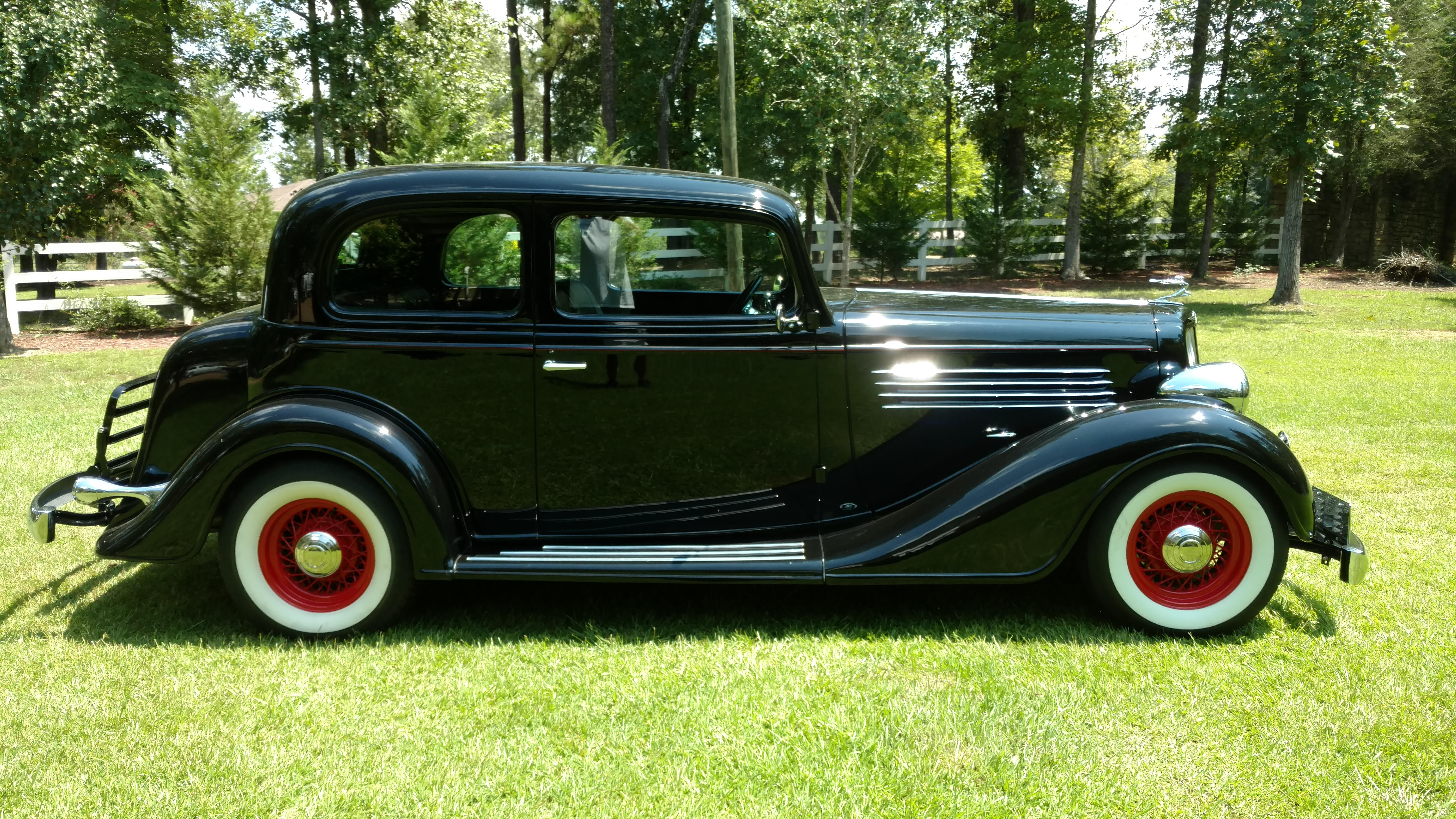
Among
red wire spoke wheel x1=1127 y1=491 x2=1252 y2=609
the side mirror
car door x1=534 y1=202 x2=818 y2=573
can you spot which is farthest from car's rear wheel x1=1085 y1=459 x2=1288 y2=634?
the side mirror

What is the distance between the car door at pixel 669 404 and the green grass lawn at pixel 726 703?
432 mm

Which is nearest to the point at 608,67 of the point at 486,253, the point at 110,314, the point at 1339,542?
the point at 110,314

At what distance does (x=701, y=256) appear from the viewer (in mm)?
4172

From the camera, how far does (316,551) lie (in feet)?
12.5

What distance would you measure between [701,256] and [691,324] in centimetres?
43

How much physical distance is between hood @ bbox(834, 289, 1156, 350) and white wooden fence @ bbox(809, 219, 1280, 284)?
18014mm

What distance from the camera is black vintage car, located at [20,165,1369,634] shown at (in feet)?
12.2

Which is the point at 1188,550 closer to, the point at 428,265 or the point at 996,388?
the point at 996,388

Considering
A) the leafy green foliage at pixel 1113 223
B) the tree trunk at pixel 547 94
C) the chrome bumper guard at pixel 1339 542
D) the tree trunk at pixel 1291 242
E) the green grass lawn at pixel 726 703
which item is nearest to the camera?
the green grass lawn at pixel 726 703

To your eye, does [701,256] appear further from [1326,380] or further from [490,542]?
[1326,380]

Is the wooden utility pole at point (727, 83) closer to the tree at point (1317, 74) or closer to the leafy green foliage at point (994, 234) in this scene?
the tree at point (1317, 74)

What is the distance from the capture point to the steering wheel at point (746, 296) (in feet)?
13.4

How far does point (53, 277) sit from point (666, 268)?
49.6 ft

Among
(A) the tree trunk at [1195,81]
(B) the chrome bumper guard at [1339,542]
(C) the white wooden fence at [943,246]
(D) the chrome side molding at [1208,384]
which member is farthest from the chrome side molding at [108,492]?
(A) the tree trunk at [1195,81]
